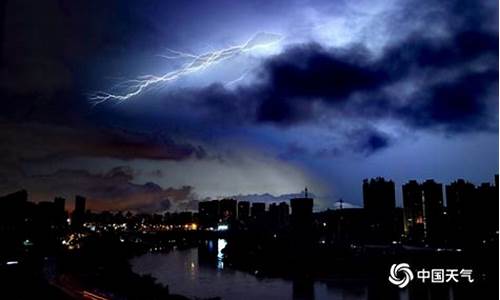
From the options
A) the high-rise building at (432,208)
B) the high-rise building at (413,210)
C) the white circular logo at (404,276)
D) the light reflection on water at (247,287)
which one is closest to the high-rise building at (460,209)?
the high-rise building at (432,208)

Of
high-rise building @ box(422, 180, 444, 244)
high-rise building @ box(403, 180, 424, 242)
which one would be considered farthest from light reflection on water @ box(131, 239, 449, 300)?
high-rise building @ box(403, 180, 424, 242)

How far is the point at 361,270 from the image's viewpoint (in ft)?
117

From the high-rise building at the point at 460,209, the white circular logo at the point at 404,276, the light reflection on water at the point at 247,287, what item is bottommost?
the light reflection on water at the point at 247,287

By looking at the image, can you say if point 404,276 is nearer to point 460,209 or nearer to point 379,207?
point 460,209

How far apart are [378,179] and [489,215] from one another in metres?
17.6

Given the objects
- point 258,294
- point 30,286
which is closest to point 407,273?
point 30,286

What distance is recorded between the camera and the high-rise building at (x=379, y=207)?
55.7 metres

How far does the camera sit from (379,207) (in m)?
57.8

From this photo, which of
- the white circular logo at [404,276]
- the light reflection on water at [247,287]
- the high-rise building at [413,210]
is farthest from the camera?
the high-rise building at [413,210]

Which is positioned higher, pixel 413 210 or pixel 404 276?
pixel 413 210

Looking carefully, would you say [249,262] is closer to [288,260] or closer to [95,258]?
[288,260]

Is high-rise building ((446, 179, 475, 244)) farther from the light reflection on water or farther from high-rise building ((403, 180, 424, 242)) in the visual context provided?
the light reflection on water

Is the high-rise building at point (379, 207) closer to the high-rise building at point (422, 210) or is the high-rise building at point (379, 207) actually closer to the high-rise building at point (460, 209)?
the high-rise building at point (422, 210)

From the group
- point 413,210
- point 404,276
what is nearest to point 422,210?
point 413,210
